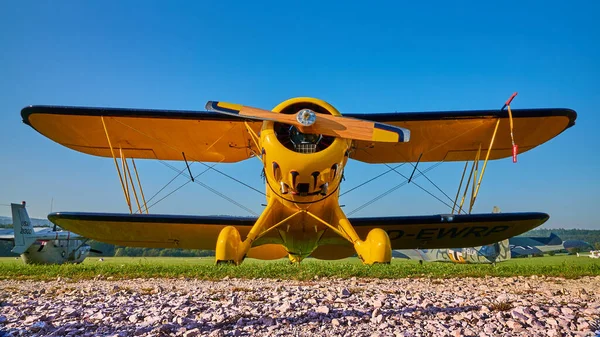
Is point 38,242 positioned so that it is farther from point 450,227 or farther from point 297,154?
point 450,227

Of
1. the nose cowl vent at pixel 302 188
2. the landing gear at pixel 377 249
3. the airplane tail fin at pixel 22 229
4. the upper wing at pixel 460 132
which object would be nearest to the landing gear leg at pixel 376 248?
the landing gear at pixel 377 249

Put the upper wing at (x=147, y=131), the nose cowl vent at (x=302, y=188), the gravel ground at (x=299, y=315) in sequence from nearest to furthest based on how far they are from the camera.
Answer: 1. the gravel ground at (x=299, y=315)
2. the nose cowl vent at (x=302, y=188)
3. the upper wing at (x=147, y=131)

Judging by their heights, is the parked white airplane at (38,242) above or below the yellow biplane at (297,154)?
below

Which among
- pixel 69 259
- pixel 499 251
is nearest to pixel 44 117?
pixel 69 259

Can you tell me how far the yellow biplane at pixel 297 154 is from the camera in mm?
7465

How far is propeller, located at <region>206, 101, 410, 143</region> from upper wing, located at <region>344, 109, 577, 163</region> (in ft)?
5.05

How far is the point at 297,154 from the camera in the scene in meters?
7.17

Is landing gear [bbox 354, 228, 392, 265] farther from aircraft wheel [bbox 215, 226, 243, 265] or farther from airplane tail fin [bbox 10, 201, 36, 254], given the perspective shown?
airplane tail fin [bbox 10, 201, 36, 254]

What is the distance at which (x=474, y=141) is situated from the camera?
1059 centimetres

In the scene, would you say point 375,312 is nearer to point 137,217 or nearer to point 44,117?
point 137,217

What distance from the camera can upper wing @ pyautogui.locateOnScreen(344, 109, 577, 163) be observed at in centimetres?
918

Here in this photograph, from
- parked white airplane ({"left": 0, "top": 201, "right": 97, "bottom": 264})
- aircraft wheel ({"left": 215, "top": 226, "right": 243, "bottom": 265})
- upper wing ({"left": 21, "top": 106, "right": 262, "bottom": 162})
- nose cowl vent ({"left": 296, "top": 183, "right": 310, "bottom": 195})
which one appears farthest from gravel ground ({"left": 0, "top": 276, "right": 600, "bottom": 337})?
parked white airplane ({"left": 0, "top": 201, "right": 97, "bottom": 264})

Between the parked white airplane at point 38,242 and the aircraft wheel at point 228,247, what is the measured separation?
14.2 metres

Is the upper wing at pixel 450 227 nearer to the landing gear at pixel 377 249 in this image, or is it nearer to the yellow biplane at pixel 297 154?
the yellow biplane at pixel 297 154
